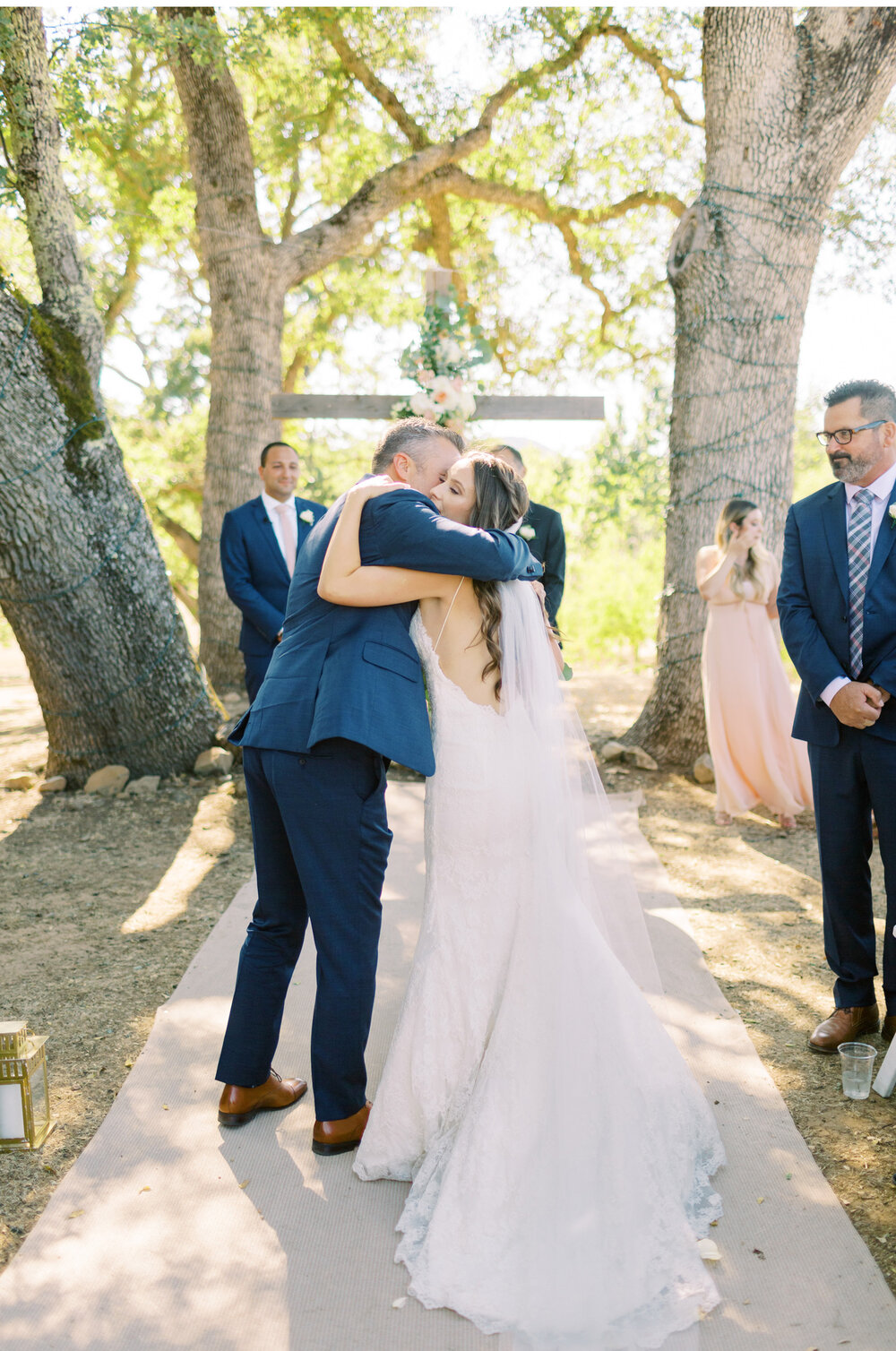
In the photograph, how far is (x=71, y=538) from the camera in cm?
597

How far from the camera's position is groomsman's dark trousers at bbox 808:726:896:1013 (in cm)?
329

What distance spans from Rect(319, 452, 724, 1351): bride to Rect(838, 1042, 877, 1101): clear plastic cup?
0.57 meters

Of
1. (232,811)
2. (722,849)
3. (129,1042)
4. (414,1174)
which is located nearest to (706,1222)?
(414,1174)

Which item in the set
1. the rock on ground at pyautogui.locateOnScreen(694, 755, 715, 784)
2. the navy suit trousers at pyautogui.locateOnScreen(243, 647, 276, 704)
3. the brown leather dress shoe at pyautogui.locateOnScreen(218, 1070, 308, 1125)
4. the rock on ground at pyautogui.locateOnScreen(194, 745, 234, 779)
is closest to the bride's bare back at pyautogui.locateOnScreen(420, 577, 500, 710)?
the brown leather dress shoe at pyautogui.locateOnScreen(218, 1070, 308, 1125)

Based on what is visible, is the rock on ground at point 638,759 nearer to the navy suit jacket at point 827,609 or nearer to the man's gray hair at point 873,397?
the navy suit jacket at point 827,609

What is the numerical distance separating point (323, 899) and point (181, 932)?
6.69ft

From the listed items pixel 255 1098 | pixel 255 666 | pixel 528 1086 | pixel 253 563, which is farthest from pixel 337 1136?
pixel 253 563

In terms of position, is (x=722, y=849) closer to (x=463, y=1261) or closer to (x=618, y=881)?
(x=618, y=881)

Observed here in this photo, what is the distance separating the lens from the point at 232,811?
6043mm

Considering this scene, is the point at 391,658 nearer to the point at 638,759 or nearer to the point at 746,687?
the point at 746,687

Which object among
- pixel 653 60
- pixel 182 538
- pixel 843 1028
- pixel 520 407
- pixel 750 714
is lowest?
pixel 843 1028

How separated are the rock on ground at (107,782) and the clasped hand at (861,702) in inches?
181

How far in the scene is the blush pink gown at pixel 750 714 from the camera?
586cm

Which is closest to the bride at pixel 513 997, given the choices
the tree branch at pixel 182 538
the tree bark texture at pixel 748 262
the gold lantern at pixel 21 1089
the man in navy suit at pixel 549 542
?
the gold lantern at pixel 21 1089
